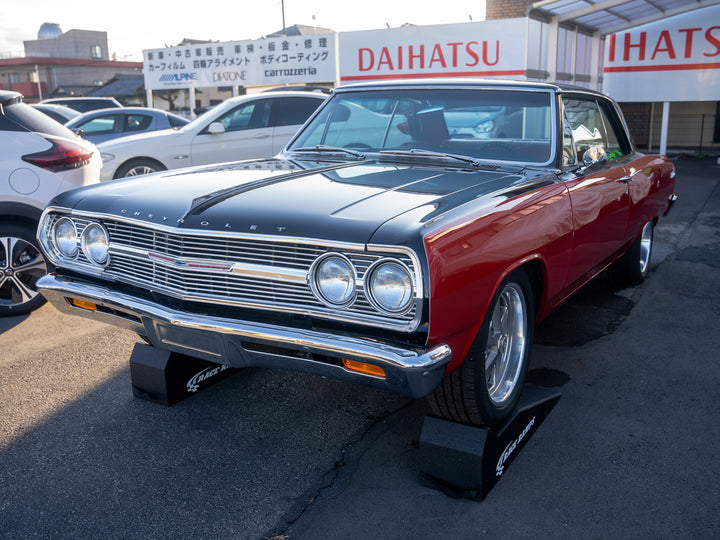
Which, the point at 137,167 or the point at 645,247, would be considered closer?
the point at 645,247

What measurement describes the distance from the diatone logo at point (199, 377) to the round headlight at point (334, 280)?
4.69ft

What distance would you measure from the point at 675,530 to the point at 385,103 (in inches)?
108

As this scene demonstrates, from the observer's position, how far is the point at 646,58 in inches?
595

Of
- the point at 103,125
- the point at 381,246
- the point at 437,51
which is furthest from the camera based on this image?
the point at 437,51

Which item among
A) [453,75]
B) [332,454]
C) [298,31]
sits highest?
[298,31]

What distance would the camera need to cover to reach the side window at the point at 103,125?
10.6 m

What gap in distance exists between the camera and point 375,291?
2.34m

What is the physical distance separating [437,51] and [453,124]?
12004 millimetres

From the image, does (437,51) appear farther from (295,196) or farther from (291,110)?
(295,196)

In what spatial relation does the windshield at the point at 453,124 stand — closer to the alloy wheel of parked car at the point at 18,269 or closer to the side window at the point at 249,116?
the alloy wheel of parked car at the point at 18,269

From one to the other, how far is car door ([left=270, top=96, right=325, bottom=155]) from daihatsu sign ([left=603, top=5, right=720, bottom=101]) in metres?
9.24

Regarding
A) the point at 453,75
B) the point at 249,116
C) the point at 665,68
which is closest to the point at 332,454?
the point at 249,116

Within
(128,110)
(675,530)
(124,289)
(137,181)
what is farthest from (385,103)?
(128,110)

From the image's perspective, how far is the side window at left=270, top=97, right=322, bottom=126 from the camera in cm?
948
